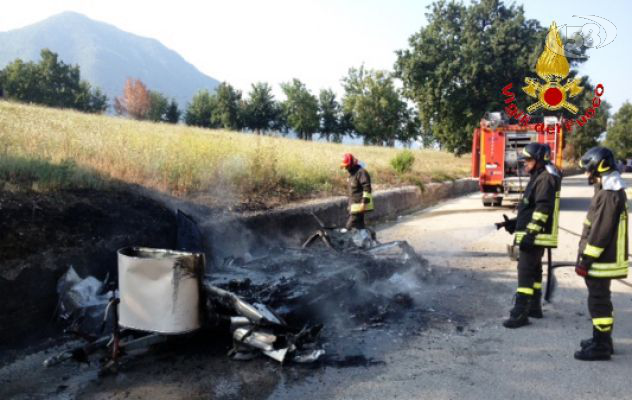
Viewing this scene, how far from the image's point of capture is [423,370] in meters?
3.46

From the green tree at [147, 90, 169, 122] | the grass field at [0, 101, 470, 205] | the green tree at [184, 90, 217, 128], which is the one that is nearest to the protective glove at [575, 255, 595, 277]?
the grass field at [0, 101, 470, 205]

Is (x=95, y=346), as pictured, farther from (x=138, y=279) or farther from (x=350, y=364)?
(x=350, y=364)

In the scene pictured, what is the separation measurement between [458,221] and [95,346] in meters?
9.53

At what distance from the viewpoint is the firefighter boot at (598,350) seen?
3619mm

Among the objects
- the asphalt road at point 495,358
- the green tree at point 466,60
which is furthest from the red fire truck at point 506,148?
the green tree at point 466,60

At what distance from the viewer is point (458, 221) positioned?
37.9 feet

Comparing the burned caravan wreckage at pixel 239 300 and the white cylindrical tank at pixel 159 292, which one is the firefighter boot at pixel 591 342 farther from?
the white cylindrical tank at pixel 159 292

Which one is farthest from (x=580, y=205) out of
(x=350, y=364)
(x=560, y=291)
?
(x=350, y=364)

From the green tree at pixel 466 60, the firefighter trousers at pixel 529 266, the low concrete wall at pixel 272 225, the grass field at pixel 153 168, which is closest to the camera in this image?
the firefighter trousers at pixel 529 266

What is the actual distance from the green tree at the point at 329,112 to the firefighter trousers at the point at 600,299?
5349cm

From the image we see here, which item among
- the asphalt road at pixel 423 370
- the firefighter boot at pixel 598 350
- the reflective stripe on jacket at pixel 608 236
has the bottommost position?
the asphalt road at pixel 423 370

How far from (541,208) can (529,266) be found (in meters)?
0.57

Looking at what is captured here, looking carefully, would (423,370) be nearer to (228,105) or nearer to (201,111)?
(228,105)

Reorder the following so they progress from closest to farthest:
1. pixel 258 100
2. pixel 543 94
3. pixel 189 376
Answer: pixel 189 376 → pixel 543 94 → pixel 258 100
